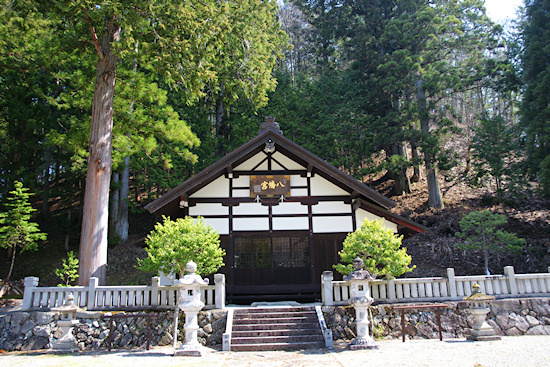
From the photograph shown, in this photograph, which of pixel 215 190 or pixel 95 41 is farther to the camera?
pixel 215 190

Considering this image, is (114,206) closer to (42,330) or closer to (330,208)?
(42,330)

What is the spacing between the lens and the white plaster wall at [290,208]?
1445 cm

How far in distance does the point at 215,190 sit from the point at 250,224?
1831 millimetres

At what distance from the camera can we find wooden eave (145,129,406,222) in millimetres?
13398

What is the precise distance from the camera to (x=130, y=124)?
47.8ft

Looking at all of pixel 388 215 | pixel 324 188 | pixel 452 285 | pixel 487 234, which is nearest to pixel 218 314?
pixel 324 188

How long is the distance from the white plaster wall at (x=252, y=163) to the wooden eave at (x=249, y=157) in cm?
15

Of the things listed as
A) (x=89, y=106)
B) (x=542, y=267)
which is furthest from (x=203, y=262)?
(x=542, y=267)

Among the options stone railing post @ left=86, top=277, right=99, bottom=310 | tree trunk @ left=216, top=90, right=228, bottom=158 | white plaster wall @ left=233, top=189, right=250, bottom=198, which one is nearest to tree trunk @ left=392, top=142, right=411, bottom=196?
tree trunk @ left=216, top=90, right=228, bottom=158

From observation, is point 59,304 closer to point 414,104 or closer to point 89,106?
point 89,106

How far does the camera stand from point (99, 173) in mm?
13055

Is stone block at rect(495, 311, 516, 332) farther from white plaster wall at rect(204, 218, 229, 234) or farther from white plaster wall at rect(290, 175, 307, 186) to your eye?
white plaster wall at rect(204, 218, 229, 234)

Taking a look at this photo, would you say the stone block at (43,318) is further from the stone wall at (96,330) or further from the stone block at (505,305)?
the stone block at (505,305)

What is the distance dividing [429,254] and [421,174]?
31.4 ft
